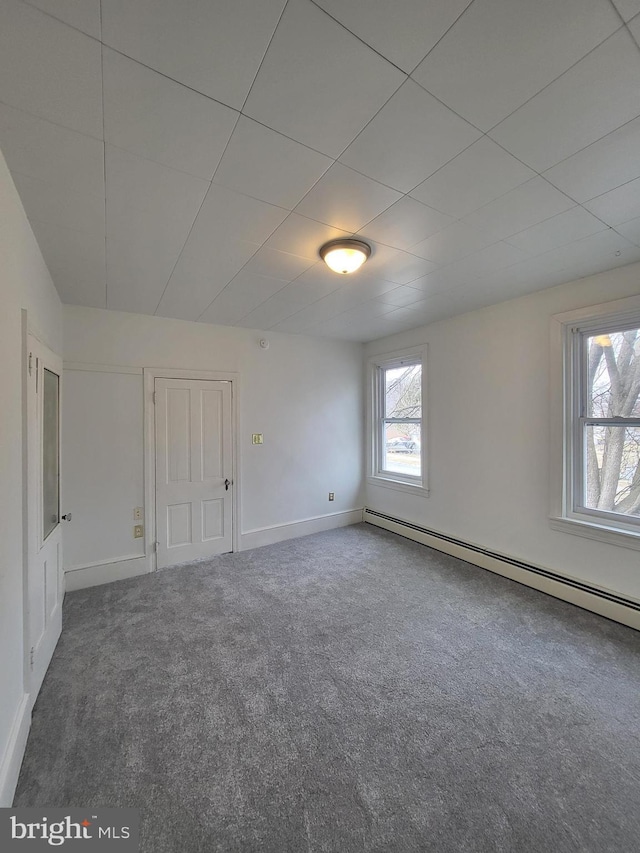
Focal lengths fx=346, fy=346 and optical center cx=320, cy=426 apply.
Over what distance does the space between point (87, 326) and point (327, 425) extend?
2924mm

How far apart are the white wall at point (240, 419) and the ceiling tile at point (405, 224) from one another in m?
2.37

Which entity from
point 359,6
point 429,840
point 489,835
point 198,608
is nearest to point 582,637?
point 489,835

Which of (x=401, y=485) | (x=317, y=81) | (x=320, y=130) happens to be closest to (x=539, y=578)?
(x=401, y=485)

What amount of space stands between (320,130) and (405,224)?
32.3 inches

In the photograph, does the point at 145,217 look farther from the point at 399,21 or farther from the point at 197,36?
the point at 399,21

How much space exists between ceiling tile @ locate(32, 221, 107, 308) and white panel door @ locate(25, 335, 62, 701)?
23.9 inches

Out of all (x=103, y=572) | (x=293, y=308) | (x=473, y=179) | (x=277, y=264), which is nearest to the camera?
(x=473, y=179)

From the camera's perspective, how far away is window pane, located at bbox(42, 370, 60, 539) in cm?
231

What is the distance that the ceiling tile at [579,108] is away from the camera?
1.09m

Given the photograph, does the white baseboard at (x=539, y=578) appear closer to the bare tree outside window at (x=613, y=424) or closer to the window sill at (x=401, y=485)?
the window sill at (x=401, y=485)

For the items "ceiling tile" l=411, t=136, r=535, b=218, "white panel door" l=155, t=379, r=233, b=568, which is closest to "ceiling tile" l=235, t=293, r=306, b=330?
"white panel door" l=155, t=379, r=233, b=568

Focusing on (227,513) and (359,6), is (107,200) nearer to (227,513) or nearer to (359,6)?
(359,6)

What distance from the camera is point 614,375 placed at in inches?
107

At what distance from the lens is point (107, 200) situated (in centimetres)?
173
